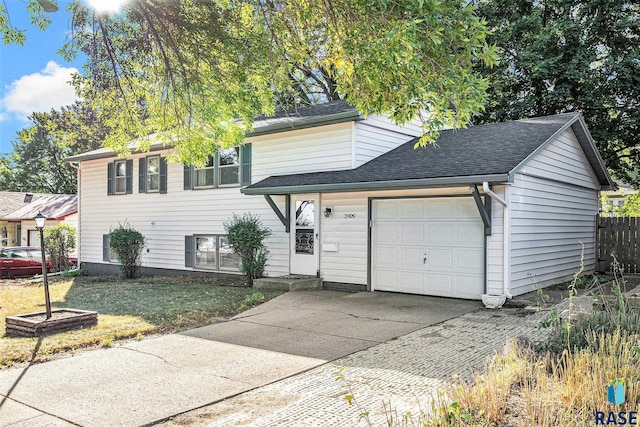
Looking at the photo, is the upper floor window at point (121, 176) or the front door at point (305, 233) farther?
the upper floor window at point (121, 176)

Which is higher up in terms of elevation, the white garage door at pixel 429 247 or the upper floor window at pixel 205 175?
the upper floor window at pixel 205 175

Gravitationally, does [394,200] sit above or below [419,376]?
above

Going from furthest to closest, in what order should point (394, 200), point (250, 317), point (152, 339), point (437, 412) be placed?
point (394, 200)
point (250, 317)
point (152, 339)
point (437, 412)

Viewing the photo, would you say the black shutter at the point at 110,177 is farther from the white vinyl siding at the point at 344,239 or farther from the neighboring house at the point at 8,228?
the neighboring house at the point at 8,228

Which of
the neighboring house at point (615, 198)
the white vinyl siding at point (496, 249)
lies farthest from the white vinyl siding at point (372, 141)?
the neighboring house at point (615, 198)

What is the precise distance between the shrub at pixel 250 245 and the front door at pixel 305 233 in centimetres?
79

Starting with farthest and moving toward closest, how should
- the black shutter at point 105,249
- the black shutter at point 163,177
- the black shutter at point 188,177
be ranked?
the black shutter at point 105,249, the black shutter at point 163,177, the black shutter at point 188,177

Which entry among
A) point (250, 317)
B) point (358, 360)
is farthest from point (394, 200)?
point (358, 360)

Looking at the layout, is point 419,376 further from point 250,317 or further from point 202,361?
point 250,317

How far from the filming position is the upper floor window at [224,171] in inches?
548

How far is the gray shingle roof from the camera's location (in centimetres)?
931

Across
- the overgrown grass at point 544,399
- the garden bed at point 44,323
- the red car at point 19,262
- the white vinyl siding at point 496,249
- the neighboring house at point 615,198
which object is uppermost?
the neighboring house at point 615,198

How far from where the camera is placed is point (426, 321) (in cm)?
799

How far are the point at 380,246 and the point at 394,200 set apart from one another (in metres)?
1.10
